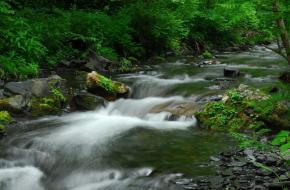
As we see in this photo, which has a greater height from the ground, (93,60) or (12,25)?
(12,25)

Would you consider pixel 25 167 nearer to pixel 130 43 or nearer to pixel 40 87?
pixel 40 87

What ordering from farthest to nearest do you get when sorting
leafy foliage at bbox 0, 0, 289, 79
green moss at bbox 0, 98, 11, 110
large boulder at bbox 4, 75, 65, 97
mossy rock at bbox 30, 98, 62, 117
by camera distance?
leafy foliage at bbox 0, 0, 289, 79
large boulder at bbox 4, 75, 65, 97
mossy rock at bbox 30, 98, 62, 117
green moss at bbox 0, 98, 11, 110

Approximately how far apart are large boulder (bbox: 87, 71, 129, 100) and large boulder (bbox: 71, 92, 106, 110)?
58 centimetres

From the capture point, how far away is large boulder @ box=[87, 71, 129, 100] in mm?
13164

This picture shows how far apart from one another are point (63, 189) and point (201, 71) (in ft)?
36.5

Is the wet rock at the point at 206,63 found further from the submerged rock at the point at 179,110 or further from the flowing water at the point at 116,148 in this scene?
the submerged rock at the point at 179,110

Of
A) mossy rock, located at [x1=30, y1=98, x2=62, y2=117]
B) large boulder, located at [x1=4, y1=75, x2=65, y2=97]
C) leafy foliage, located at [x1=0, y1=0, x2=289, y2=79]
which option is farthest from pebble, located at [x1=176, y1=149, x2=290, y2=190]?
leafy foliage, located at [x1=0, y1=0, x2=289, y2=79]

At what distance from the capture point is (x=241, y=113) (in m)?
10.6

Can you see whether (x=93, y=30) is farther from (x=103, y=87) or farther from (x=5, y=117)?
(x=5, y=117)

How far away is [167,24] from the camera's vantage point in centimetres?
2130

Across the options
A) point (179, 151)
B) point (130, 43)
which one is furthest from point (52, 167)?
point (130, 43)

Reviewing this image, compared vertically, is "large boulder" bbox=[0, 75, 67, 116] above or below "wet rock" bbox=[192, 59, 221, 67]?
above

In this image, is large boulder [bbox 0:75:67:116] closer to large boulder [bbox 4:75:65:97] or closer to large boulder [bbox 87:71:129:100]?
large boulder [bbox 4:75:65:97]

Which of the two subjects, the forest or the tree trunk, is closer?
the tree trunk
